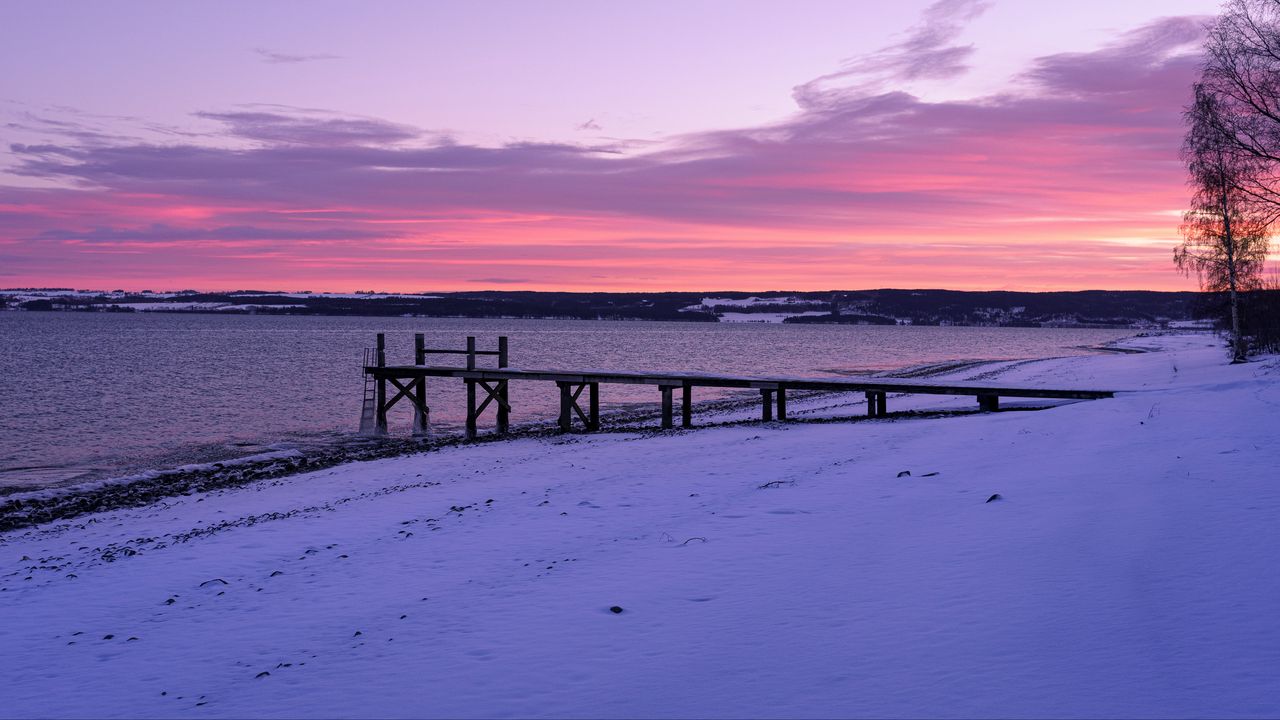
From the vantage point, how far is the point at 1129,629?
5.92 m

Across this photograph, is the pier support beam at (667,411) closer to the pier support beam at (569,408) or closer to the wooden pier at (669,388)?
the wooden pier at (669,388)

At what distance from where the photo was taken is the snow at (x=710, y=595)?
551 centimetres

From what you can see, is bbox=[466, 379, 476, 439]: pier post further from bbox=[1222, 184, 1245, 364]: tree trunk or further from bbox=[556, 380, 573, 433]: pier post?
bbox=[1222, 184, 1245, 364]: tree trunk

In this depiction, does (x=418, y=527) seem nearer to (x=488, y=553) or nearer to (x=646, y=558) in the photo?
(x=488, y=553)

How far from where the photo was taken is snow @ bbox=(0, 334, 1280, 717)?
551 centimetres

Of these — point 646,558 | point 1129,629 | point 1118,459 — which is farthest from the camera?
point 1118,459

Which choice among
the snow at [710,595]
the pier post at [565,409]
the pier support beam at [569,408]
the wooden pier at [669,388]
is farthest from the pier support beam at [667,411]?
the snow at [710,595]

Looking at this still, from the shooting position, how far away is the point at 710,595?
7.62 meters

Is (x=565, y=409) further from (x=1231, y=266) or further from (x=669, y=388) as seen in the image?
(x=1231, y=266)

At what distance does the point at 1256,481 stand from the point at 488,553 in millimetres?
8486

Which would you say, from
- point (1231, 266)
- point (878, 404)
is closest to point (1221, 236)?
point (1231, 266)

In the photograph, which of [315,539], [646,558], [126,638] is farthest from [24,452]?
[646,558]

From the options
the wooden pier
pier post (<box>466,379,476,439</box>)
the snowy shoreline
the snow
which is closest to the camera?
the snow

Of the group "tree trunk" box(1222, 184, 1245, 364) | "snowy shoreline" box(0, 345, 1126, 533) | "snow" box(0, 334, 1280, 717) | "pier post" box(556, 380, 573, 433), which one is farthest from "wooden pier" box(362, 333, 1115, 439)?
"tree trunk" box(1222, 184, 1245, 364)
